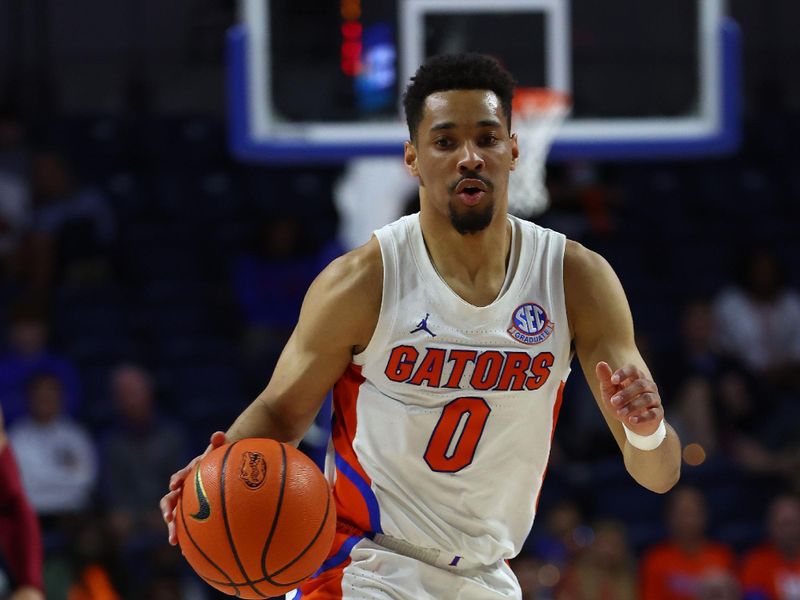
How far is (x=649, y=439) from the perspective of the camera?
343cm

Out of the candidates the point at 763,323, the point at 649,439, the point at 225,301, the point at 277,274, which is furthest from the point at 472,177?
the point at 763,323

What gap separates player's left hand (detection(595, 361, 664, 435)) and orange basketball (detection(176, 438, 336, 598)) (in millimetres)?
735

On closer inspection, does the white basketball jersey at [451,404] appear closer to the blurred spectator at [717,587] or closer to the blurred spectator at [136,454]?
the blurred spectator at [717,587]

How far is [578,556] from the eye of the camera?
7242 mm

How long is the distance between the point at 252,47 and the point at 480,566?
3488 millimetres

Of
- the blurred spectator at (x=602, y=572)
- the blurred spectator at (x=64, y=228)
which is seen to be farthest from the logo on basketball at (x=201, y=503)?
the blurred spectator at (x=64, y=228)

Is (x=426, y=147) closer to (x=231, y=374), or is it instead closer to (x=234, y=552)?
(x=234, y=552)

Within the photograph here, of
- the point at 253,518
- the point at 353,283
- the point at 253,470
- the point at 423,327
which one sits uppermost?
the point at 353,283

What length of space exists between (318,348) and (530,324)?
1.78 feet

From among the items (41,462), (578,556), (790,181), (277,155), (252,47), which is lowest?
(578,556)

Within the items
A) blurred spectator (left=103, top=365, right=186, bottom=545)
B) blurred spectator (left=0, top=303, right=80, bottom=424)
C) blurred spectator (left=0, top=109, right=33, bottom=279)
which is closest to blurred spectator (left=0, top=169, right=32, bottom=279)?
blurred spectator (left=0, top=109, right=33, bottom=279)

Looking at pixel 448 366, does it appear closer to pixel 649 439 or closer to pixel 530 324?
pixel 530 324

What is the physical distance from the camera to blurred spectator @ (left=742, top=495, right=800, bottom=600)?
755 cm

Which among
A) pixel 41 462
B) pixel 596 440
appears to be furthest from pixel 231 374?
pixel 596 440
